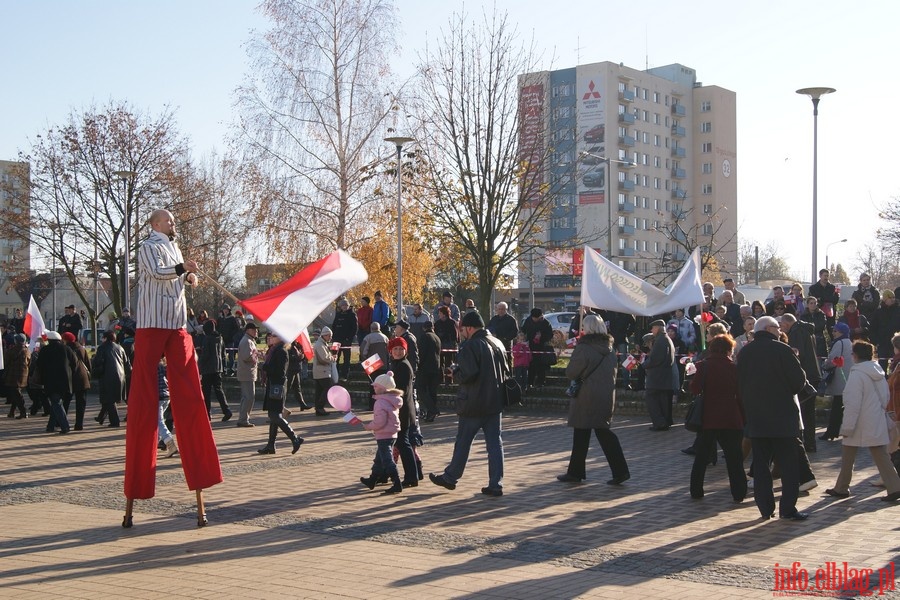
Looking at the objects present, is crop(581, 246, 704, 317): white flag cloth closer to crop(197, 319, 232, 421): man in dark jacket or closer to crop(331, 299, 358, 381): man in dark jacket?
crop(197, 319, 232, 421): man in dark jacket

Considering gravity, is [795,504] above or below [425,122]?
below

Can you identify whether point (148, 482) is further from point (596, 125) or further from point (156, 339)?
point (596, 125)

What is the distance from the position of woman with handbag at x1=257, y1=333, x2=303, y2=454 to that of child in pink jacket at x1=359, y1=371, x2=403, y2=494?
10.6ft

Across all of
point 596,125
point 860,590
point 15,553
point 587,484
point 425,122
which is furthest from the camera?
point 596,125

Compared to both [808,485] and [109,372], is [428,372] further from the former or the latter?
[808,485]

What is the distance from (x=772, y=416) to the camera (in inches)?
383

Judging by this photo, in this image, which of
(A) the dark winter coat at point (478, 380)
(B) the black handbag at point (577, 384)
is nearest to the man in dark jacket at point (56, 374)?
(A) the dark winter coat at point (478, 380)

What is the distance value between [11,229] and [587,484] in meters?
36.8

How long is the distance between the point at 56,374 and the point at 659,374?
10.7 m

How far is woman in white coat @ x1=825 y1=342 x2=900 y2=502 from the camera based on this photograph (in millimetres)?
10508

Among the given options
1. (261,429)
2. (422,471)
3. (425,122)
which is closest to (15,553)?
(422,471)

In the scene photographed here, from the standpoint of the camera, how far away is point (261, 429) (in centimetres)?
1891

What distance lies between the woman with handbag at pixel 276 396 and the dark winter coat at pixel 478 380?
3878mm

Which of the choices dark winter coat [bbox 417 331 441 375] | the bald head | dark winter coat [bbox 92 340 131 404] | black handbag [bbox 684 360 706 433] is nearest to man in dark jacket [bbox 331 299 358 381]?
dark winter coat [bbox 417 331 441 375]
